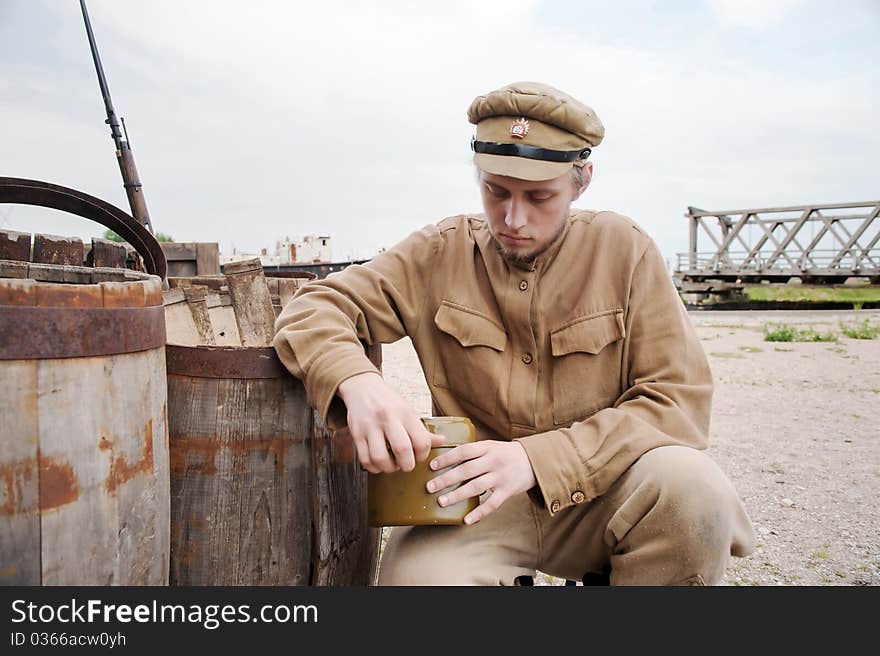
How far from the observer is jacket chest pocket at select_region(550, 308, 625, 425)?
7.22 feet

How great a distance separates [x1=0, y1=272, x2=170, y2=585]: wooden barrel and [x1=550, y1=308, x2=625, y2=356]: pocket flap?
3.84ft

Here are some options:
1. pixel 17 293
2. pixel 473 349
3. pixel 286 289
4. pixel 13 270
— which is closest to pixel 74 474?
pixel 17 293

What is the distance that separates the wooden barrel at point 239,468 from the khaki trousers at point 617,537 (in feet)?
1.14

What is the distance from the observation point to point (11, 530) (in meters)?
1.48

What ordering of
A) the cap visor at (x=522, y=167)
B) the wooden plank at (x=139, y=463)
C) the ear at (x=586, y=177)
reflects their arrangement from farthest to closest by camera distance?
the ear at (x=586, y=177)
the cap visor at (x=522, y=167)
the wooden plank at (x=139, y=463)

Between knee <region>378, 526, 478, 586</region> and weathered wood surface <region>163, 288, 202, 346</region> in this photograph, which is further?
weathered wood surface <region>163, 288, 202, 346</region>

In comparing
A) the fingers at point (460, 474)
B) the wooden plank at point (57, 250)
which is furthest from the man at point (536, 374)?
the wooden plank at point (57, 250)

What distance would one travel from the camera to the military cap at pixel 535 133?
2.12 m

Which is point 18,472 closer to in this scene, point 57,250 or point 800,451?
point 57,250

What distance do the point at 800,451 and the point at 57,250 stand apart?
4.82 metres

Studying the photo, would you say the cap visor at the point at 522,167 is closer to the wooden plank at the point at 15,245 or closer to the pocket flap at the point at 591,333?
the pocket flap at the point at 591,333

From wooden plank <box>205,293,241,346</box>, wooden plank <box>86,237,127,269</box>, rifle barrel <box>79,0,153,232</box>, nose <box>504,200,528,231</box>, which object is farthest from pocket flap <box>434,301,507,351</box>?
rifle barrel <box>79,0,153,232</box>

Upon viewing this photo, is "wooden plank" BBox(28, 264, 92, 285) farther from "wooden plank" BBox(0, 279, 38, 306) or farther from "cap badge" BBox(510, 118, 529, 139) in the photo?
"cap badge" BBox(510, 118, 529, 139)
